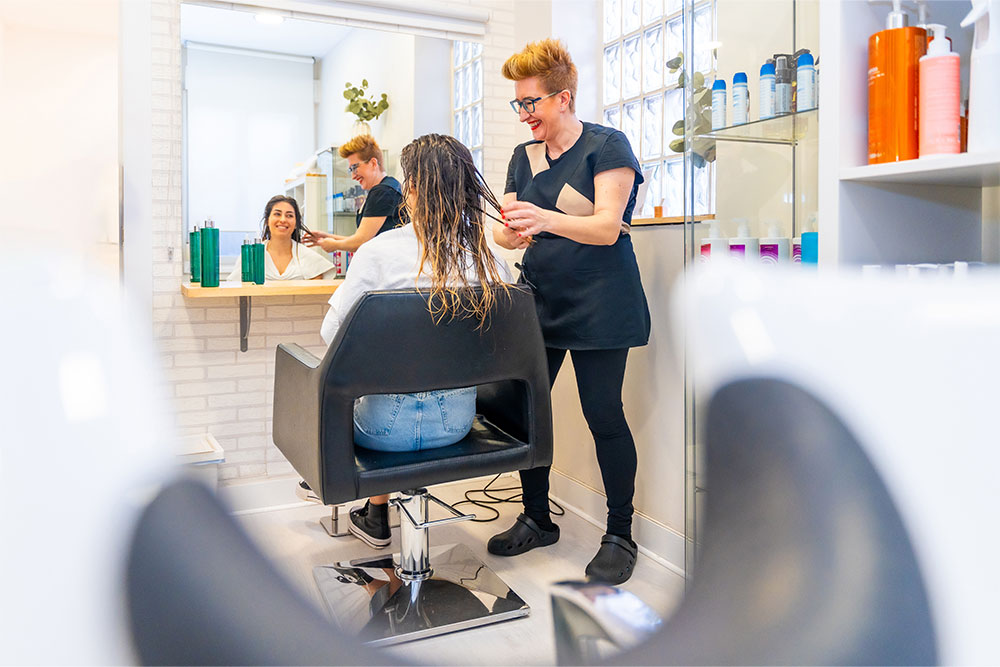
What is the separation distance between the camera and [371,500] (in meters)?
2.67

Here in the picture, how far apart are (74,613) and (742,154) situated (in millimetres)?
1834

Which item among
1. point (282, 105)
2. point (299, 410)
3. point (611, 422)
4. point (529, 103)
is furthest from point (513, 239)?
point (282, 105)

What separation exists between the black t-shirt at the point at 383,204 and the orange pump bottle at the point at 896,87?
2.08 metres

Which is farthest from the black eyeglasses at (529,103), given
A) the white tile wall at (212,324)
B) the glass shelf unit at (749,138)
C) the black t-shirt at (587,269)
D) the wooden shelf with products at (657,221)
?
the white tile wall at (212,324)

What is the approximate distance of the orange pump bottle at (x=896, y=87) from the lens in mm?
1254

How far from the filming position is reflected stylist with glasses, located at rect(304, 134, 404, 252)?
310 cm

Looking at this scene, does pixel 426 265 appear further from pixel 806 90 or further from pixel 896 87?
pixel 896 87

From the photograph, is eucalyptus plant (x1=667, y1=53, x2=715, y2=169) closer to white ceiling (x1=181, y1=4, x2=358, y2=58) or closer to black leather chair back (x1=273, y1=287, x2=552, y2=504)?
black leather chair back (x1=273, y1=287, x2=552, y2=504)

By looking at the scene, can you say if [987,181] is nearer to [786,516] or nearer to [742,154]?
[742,154]

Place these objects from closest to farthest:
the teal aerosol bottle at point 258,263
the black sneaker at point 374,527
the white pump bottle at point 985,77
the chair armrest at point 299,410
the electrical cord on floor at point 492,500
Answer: the white pump bottle at point 985,77 < the chair armrest at point 299,410 < the black sneaker at point 374,527 < the teal aerosol bottle at point 258,263 < the electrical cord on floor at point 492,500

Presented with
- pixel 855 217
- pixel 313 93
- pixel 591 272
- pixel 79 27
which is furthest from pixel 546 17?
pixel 79 27

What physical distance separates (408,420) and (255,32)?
1.83m

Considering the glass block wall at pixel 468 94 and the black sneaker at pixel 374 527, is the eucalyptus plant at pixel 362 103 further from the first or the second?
the black sneaker at pixel 374 527

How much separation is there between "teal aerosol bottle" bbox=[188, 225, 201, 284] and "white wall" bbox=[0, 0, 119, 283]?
6.24 ft
